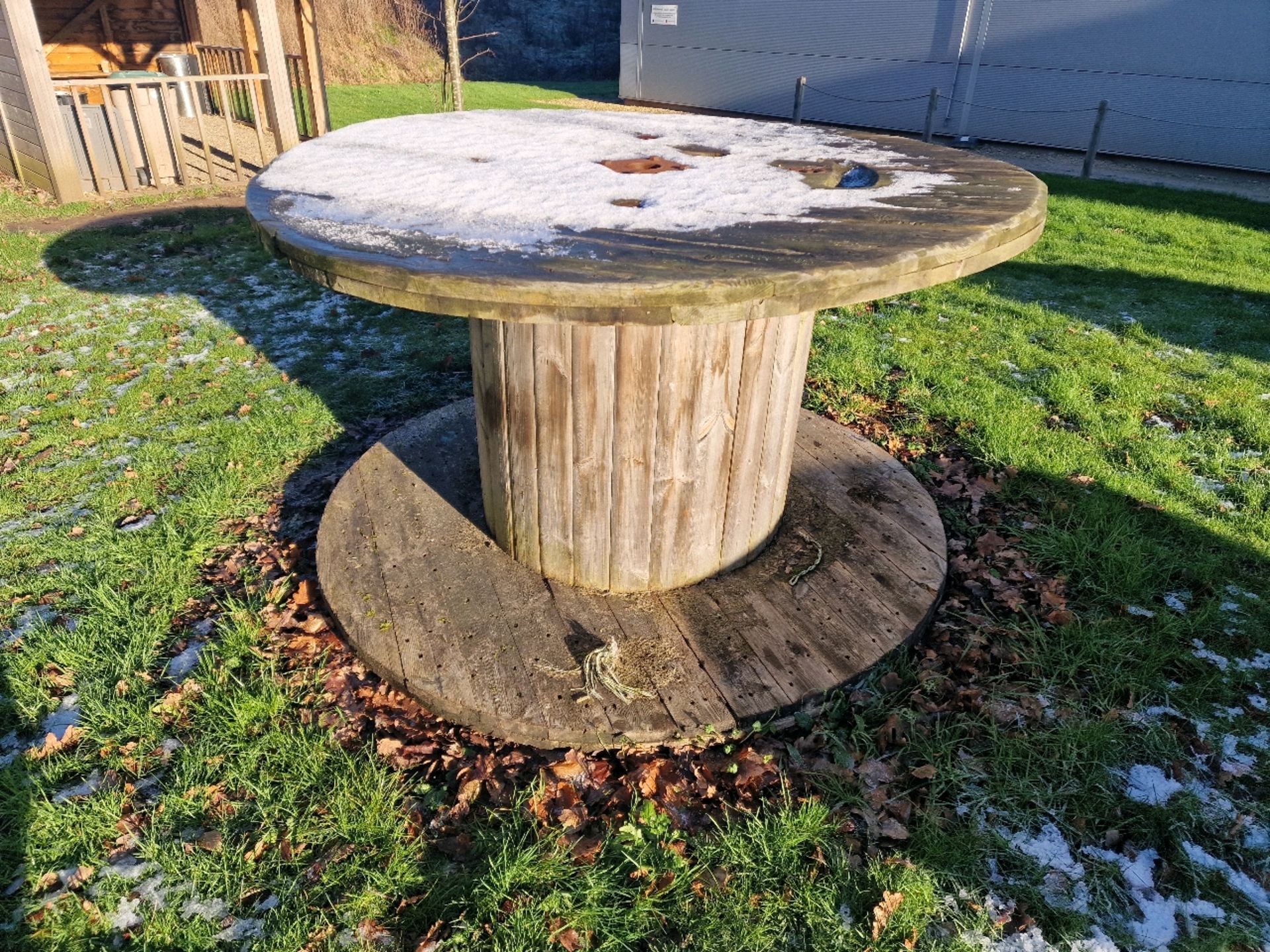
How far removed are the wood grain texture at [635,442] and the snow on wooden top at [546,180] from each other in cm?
32

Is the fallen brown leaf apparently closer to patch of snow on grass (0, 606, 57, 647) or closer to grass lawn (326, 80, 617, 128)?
patch of snow on grass (0, 606, 57, 647)

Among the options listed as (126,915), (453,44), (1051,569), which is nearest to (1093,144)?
(453,44)

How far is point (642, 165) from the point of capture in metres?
3.04

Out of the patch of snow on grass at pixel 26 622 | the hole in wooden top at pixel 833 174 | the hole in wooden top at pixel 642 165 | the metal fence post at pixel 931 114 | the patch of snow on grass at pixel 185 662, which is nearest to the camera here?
the patch of snow on grass at pixel 185 662

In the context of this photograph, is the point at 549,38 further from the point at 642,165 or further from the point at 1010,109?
the point at 642,165

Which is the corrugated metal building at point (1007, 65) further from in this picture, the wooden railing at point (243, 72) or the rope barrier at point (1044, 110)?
the wooden railing at point (243, 72)

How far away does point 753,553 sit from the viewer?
284cm

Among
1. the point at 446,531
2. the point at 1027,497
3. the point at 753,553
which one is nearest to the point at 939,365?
the point at 1027,497

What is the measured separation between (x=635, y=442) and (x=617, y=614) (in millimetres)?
603

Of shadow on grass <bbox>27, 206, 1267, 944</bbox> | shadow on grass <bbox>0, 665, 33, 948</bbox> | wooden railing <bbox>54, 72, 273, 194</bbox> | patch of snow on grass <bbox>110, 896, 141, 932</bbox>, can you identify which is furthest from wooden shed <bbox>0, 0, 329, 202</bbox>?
patch of snow on grass <bbox>110, 896, 141, 932</bbox>

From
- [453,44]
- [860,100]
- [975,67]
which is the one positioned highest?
[453,44]

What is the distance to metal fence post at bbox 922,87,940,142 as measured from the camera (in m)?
12.3

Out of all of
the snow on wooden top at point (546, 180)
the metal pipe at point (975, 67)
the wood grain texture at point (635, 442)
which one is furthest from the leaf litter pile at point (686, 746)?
the metal pipe at point (975, 67)

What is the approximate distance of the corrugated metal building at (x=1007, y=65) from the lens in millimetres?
11492
